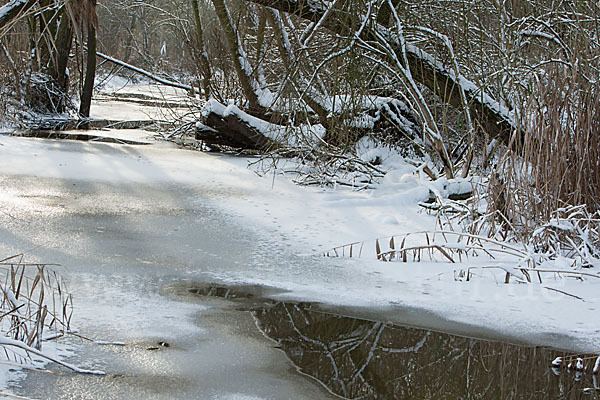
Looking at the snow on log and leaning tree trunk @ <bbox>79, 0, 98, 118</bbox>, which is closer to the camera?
the snow on log

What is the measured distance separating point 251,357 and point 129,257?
1.72 m

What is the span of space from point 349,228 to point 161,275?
191cm

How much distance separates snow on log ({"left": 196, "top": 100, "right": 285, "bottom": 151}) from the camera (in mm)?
10219

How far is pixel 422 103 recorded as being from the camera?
259 inches

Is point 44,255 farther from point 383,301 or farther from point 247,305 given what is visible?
point 383,301

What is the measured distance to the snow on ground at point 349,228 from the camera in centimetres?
380

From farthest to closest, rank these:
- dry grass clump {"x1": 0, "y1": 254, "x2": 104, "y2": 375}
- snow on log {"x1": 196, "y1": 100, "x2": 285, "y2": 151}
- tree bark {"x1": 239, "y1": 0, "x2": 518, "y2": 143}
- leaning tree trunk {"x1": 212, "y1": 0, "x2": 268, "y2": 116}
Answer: leaning tree trunk {"x1": 212, "y1": 0, "x2": 268, "y2": 116}
snow on log {"x1": 196, "y1": 100, "x2": 285, "y2": 151}
tree bark {"x1": 239, "y1": 0, "x2": 518, "y2": 143}
dry grass clump {"x1": 0, "y1": 254, "x2": 104, "y2": 375}

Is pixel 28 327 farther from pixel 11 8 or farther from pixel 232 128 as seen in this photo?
pixel 232 128

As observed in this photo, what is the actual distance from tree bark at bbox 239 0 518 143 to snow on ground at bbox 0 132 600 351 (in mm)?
908

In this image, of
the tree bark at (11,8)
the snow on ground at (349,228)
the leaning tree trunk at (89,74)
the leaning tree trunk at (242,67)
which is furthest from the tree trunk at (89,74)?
the tree bark at (11,8)

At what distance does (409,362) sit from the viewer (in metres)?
3.07

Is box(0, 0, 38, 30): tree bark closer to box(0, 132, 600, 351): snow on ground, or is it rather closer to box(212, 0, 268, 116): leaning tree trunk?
box(0, 132, 600, 351): snow on ground

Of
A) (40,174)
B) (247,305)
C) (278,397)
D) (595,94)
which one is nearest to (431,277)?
(247,305)

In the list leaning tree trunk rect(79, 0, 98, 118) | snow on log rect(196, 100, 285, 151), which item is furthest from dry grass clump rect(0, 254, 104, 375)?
leaning tree trunk rect(79, 0, 98, 118)
